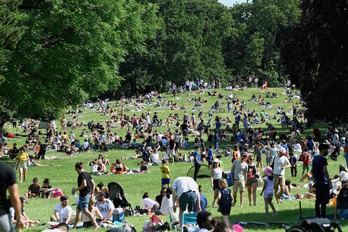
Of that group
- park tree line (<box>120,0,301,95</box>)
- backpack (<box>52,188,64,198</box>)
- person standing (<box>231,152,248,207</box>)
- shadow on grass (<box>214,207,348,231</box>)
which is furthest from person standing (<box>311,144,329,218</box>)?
park tree line (<box>120,0,301,95</box>)

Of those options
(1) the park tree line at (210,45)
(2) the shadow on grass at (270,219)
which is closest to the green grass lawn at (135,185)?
(2) the shadow on grass at (270,219)

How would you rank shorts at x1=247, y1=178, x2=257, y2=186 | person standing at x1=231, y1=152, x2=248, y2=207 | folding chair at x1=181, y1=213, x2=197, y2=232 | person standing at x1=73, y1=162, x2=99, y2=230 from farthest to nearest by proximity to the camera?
shorts at x1=247, y1=178, x2=257, y2=186 → person standing at x1=231, y1=152, x2=248, y2=207 → person standing at x1=73, y1=162, x2=99, y2=230 → folding chair at x1=181, y1=213, x2=197, y2=232

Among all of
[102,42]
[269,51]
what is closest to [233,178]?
[102,42]

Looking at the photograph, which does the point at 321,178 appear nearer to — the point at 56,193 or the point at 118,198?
the point at 118,198

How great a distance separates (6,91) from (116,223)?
10.7 m

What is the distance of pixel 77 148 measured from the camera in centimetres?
4350

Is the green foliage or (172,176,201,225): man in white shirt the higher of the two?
the green foliage

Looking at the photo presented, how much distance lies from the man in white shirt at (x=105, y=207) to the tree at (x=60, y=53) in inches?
370

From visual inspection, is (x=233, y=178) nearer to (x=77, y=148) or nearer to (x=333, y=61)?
(x=333, y=61)

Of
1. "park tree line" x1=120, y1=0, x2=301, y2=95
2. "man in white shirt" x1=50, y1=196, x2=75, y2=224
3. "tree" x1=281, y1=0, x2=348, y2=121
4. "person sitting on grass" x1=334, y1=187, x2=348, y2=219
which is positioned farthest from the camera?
"park tree line" x1=120, y1=0, x2=301, y2=95

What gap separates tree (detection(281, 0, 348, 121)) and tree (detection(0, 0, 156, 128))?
7.97 m

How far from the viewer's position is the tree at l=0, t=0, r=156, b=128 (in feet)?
82.9

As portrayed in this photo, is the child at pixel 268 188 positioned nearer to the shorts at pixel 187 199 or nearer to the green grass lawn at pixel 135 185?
the green grass lawn at pixel 135 185

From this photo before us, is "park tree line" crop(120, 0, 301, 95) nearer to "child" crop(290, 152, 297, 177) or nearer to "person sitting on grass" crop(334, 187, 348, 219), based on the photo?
"child" crop(290, 152, 297, 177)
